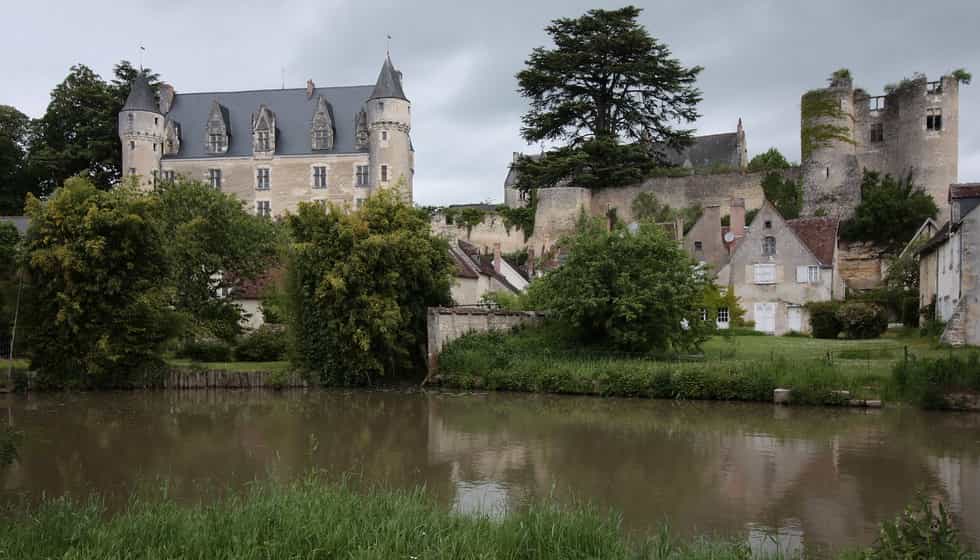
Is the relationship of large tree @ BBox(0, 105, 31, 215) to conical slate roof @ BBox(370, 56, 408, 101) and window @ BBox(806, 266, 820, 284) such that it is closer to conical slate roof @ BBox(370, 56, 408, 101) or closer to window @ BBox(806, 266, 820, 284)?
conical slate roof @ BBox(370, 56, 408, 101)

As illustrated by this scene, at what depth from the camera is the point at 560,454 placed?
14.3 m

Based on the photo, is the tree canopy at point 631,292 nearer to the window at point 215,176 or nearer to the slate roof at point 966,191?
the slate roof at point 966,191

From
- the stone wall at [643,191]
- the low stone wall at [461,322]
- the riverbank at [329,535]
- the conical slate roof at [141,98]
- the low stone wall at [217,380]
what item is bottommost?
the low stone wall at [217,380]

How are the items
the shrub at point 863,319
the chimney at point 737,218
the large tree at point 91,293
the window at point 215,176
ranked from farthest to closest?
the window at point 215,176
the chimney at point 737,218
the shrub at point 863,319
the large tree at point 91,293

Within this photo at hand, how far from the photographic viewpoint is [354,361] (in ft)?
81.1

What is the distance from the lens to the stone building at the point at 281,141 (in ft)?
159

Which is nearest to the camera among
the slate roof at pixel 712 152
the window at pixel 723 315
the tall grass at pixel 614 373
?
the tall grass at pixel 614 373

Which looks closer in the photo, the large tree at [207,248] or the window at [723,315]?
the large tree at [207,248]

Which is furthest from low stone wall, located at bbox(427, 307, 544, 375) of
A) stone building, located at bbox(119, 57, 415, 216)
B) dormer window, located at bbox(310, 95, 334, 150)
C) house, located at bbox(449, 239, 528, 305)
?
dormer window, located at bbox(310, 95, 334, 150)

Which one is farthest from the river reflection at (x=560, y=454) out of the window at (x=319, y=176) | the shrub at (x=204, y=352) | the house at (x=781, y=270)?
the window at (x=319, y=176)

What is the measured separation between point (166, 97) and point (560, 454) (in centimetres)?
4565

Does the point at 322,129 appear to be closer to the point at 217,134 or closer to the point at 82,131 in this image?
the point at 217,134

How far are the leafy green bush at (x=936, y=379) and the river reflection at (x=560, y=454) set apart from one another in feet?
1.76

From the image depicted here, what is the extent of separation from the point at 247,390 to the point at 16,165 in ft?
109
